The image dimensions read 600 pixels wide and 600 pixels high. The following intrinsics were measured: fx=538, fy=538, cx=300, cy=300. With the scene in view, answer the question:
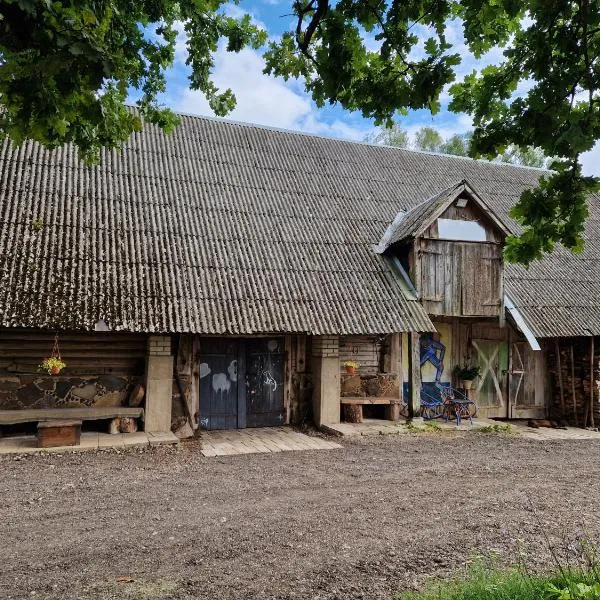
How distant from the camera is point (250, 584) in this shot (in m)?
4.35

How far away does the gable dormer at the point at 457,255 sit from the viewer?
12273mm

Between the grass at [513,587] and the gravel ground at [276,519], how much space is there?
31cm

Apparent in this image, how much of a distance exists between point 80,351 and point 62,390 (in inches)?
30.7

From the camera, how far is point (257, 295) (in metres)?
10.9

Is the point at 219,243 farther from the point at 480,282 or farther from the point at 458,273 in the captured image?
the point at 480,282

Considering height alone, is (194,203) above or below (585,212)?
above

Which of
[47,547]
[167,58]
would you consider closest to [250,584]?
[47,547]

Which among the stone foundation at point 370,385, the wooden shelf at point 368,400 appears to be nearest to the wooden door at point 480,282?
the stone foundation at point 370,385

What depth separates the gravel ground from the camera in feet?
14.6

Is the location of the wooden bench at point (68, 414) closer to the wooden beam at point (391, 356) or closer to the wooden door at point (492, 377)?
the wooden beam at point (391, 356)

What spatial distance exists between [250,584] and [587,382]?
11411 mm

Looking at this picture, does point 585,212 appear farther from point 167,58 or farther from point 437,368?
point 437,368

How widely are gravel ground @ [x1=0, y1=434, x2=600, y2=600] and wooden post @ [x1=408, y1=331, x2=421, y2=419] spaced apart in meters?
2.27

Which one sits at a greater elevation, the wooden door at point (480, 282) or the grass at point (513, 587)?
the wooden door at point (480, 282)
